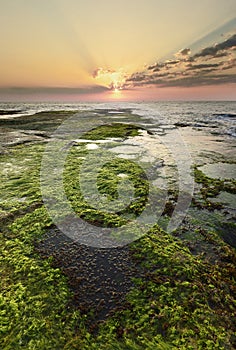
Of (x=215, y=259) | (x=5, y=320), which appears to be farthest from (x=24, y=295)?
(x=215, y=259)

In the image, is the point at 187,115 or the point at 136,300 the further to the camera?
the point at 187,115

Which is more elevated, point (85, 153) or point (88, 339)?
point (88, 339)

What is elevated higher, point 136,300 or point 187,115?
point 136,300

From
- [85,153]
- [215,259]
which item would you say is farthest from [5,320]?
[85,153]

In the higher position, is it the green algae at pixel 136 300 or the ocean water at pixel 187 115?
the green algae at pixel 136 300

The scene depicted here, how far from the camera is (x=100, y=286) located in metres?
4.01

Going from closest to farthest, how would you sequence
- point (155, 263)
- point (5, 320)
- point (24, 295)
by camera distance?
point (5, 320) → point (24, 295) → point (155, 263)

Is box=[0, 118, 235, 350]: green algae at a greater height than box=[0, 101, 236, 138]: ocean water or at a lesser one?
greater

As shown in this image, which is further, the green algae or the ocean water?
the ocean water

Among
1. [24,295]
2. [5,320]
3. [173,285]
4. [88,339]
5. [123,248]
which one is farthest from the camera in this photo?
[123,248]

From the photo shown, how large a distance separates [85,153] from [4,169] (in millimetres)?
4500

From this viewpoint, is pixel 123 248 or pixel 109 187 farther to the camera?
pixel 109 187

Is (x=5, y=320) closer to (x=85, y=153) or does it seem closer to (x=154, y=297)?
(x=154, y=297)

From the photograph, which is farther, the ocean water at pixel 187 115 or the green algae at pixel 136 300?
the ocean water at pixel 187 115
